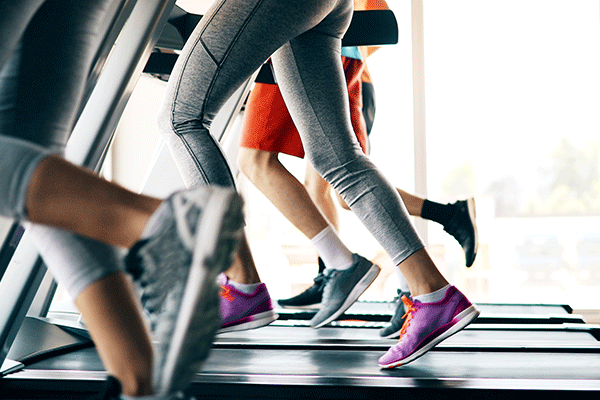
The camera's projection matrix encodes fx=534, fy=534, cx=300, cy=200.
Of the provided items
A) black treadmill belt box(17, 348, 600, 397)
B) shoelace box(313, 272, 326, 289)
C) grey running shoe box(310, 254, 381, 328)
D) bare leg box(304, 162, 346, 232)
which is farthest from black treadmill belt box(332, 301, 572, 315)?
black treadmill belt box(17, 348, 600, 397)

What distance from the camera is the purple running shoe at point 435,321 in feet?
3.33

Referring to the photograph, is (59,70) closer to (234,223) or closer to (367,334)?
(234,223)

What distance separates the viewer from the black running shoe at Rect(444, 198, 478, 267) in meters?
1.75

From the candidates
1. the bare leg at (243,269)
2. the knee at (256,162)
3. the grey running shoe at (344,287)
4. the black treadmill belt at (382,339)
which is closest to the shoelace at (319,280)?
the black treadmill belt at (382,339)

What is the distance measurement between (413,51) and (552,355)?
239 centimetres

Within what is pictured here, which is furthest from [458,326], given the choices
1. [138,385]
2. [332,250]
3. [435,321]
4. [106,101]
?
[106,101]

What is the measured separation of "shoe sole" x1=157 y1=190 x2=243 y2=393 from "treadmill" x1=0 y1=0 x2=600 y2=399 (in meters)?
0.56

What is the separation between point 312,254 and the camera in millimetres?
3539

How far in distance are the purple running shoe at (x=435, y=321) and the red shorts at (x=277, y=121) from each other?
0.82 metres

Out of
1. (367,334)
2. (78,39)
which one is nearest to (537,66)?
(367,334)

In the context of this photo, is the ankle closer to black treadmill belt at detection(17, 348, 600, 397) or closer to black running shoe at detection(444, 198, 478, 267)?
black treadmill belt at detection(17, 348, 600, 397)

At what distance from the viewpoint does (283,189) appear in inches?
68.1

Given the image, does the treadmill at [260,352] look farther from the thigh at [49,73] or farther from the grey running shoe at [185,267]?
the grey running shoe at [185,267]

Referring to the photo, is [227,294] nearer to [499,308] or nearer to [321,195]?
[321,195]
